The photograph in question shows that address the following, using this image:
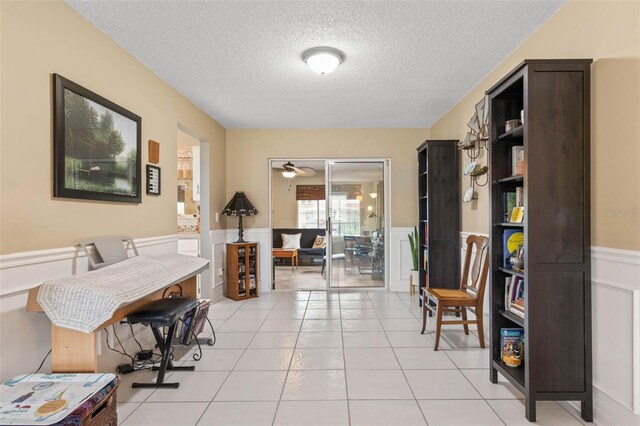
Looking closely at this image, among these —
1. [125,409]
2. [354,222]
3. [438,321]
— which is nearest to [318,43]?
[438,321]

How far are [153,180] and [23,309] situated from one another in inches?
62.6

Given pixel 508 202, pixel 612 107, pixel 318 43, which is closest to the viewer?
pixel 612 107

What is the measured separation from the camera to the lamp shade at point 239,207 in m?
4.99

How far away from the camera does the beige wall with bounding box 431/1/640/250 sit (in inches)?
68.5

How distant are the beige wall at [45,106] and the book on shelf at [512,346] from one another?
2870 millimetres

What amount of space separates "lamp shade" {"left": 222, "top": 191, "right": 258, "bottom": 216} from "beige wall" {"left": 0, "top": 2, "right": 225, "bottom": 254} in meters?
1.92

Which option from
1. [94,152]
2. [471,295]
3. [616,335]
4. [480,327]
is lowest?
[480,327]

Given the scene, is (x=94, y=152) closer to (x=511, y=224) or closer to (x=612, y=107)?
(x=511, y=224)

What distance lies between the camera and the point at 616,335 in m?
1.83

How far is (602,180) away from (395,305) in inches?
119

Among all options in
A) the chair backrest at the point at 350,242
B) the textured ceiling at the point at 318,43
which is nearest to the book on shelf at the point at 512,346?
the textured ceiling at the point at 318,43

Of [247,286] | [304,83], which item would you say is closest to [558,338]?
[304,83]

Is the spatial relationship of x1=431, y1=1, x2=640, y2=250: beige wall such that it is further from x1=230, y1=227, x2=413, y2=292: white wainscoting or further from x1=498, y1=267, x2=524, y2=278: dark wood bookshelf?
x1=230, y1=227, x2=413, y2=292: white wainscoting

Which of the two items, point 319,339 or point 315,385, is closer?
point 315,385
